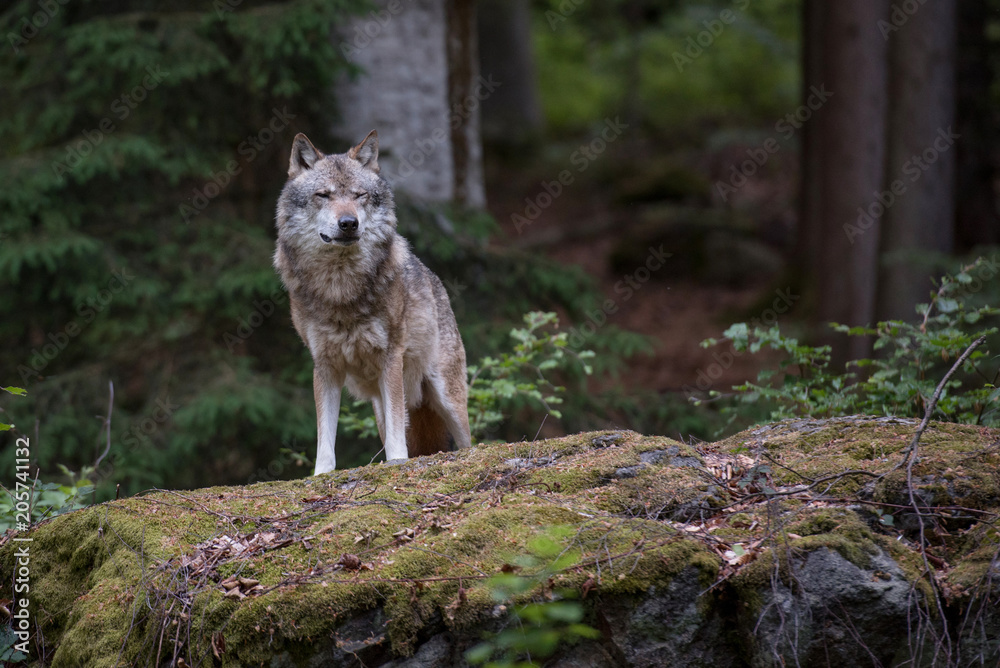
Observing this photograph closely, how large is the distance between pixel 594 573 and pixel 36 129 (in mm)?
8825

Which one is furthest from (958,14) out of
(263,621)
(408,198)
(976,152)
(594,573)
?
(263,621)

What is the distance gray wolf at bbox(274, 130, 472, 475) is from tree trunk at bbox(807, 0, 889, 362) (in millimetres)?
9094

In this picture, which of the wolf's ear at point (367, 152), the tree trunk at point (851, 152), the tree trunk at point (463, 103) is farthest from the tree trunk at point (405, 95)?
the tree trunk at point (851, 152)

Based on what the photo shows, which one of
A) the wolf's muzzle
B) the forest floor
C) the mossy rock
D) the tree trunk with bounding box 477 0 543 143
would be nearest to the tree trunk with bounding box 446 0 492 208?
the forest floor

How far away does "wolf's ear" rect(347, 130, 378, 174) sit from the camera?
5637mm

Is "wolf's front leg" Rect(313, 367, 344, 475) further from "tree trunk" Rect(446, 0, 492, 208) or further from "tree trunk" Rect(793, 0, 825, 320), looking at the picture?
"tree trunk" Rect(793, 0, 825, 320)

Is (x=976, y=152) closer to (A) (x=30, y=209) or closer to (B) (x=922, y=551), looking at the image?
(B) (x=922, y=551)

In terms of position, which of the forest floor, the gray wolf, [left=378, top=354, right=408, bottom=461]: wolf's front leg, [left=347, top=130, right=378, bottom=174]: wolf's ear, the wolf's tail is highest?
[left=347, top=130, right=378, bottom=174]: wolf's ear

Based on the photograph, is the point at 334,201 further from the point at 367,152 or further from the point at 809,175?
the point at 809,175

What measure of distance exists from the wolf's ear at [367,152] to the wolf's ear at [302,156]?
24cm

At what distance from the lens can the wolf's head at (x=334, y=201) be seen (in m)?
5.29

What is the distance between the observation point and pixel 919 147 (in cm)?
1141

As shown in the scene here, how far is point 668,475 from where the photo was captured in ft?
12.9

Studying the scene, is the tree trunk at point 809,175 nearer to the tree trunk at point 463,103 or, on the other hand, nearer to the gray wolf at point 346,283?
the tree trunk at point 463,103
